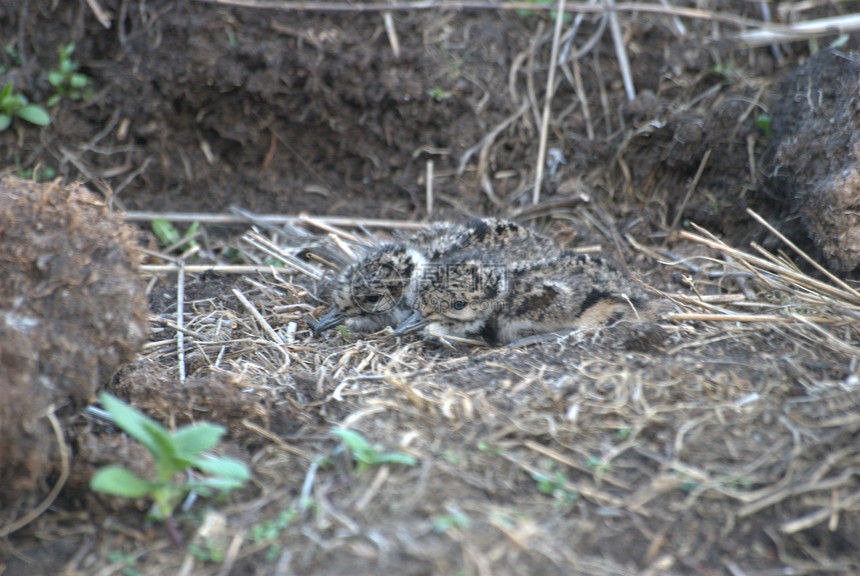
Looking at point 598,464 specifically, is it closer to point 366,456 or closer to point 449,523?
point 449,523

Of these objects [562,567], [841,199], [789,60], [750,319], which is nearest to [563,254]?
[750,319]

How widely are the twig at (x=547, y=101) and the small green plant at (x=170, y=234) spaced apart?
2.69 m

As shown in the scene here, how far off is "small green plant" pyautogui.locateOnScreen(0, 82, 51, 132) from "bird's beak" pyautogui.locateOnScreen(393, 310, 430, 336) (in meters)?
3.42

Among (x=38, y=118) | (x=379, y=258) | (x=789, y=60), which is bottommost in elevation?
(x=379, y=258)

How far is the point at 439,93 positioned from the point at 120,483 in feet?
14.2

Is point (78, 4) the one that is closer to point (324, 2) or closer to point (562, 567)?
point (324, 2)

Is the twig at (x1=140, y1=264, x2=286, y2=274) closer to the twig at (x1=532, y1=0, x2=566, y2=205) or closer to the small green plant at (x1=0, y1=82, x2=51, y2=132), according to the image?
the small green plant at (x1=0, y1=82, x2=51, y2=132)

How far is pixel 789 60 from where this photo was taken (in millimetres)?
6055

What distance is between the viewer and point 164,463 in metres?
2.70

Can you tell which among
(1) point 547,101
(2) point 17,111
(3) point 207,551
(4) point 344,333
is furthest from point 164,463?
(1) point 547,101

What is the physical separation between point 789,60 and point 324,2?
152 inches

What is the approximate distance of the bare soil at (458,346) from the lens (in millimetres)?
2684

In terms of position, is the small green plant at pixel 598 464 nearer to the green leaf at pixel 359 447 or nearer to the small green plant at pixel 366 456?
the small green plant at pixel 366 456

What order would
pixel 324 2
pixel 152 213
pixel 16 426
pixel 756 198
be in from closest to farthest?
1. pixel 16 426
2. pixel 756 198
3. pixel 152 213
4. pixel 324 2
